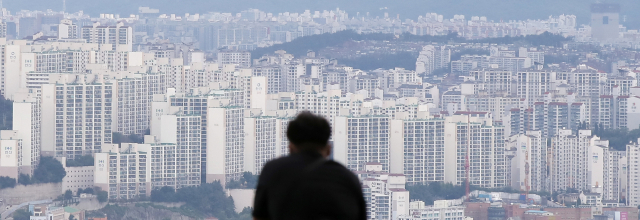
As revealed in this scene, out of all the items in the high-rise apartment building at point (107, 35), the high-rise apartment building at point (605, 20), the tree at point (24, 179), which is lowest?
the tree at point (24, 179)

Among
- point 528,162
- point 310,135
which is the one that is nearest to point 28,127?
point 528,162

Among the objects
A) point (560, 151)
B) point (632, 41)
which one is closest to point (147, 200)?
point (560, 151)

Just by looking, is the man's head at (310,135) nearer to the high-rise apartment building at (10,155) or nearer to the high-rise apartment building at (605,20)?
the high-rise apartment building at (10,155)

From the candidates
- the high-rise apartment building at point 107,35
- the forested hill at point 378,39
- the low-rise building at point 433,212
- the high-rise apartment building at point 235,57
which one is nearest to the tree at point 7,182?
the low-rise building at point 433,212

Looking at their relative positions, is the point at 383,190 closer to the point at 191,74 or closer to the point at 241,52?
the point at 191,74

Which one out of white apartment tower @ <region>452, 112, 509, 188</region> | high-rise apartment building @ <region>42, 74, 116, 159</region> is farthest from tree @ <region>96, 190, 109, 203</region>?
white apartment tower @ <region>452, 112, 509, 188</region>

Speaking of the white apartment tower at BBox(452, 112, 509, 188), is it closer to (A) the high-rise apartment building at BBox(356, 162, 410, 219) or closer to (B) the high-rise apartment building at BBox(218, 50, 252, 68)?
(A) the high-rise apartment building at BBox(356, 162, 410, 219)
